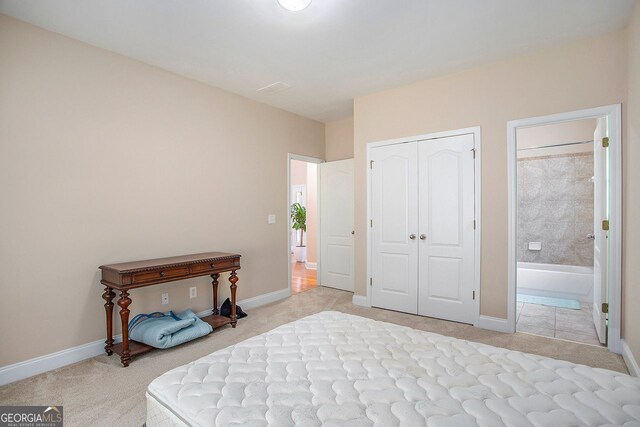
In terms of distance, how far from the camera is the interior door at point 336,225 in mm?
5172

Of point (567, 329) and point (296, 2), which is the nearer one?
point (296, 2)

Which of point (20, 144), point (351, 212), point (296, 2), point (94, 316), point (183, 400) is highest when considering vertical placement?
point (296, 2)

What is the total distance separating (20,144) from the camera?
2.50m

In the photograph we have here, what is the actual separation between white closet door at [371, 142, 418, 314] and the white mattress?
2.22 meters

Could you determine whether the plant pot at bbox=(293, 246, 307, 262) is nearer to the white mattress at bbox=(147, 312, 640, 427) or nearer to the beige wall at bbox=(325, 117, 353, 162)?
the beige wall at bbox=(325, 117, 353, 162)

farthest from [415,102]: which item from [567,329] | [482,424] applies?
[482,424]

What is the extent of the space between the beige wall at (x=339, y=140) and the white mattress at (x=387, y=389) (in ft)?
12.9

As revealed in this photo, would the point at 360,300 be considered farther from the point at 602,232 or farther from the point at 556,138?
the point at 556,138

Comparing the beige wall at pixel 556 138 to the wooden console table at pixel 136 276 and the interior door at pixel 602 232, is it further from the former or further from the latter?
the wooden console table at pixel 136 276

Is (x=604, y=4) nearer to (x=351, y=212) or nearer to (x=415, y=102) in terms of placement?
(x=415, y=102)

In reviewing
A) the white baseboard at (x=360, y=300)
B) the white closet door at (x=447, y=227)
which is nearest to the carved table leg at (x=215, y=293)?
the white baseboard at (x=360, y=300)

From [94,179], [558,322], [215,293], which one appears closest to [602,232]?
[558,322]

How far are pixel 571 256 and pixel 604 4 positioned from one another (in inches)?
148

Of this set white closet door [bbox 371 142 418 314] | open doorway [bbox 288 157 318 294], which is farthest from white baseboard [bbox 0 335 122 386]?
open doorway [bbox 288 157 318 294]
